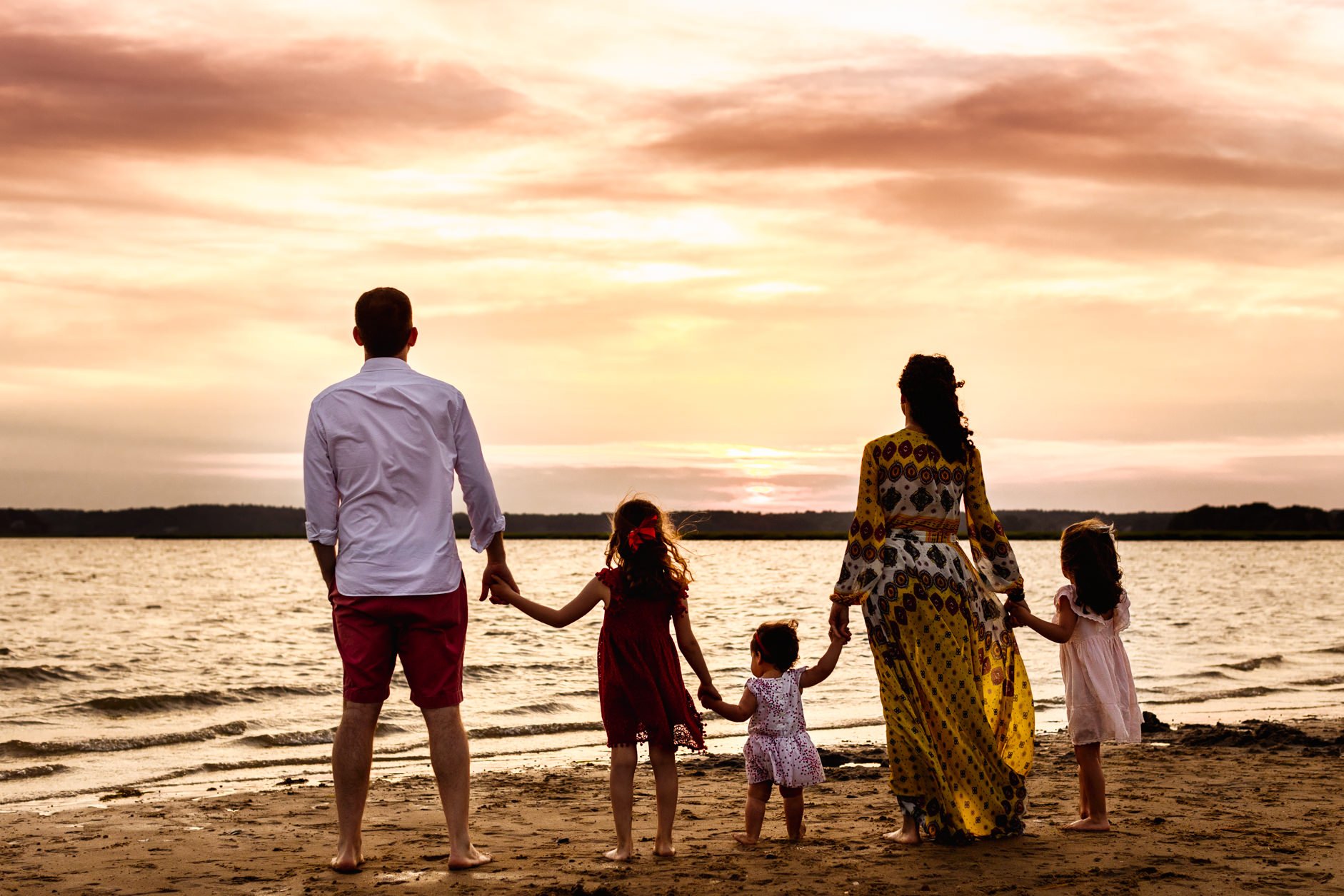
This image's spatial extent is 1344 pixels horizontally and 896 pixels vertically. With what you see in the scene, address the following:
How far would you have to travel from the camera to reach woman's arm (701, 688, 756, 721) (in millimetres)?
5367

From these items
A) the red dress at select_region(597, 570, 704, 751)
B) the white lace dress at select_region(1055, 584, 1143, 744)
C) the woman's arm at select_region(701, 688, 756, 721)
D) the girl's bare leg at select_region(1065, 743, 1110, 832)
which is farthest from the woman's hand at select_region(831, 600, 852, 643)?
the girl's bare leg at select_region(1065, 743, 1110, 832)

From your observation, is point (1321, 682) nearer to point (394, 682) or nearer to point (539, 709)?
point (539, 709)

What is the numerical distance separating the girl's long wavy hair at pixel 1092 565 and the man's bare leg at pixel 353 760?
10.4 ft

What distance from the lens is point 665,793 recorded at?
5.25 metres

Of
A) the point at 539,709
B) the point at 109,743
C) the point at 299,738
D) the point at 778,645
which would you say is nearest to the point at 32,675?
the point at 109,743

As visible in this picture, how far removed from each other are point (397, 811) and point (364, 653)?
7.58ft

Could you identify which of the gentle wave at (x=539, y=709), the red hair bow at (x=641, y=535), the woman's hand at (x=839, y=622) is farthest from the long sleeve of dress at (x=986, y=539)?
the gentle wave at (x=539, y=709)

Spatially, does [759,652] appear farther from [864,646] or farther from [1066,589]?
[864,646]

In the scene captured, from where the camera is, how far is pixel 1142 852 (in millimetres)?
5133

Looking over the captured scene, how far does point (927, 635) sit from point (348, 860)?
8.49 ft

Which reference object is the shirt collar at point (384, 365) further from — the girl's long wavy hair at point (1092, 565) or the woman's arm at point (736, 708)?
the girl's long wavy hair at point (1092, 565)

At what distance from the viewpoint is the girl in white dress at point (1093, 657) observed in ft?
18.6

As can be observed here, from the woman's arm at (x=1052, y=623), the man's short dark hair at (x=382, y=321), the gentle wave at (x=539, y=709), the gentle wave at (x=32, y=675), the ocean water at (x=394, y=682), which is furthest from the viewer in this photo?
the gentle wave at (x=32, y=675)

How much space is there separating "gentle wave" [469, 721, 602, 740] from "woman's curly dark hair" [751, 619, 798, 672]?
5535mm
